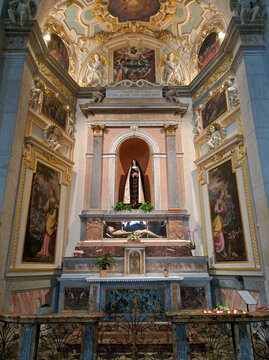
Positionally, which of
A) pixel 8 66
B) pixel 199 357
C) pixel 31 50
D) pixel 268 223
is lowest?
pixel 199 357

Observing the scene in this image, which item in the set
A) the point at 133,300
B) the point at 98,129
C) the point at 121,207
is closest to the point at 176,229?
the point at 121,207

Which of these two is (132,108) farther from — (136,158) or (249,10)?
(249,10)

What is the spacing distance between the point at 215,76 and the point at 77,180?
6.91 m

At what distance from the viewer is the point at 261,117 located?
746cm

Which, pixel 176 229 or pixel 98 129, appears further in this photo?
pixel 98 129

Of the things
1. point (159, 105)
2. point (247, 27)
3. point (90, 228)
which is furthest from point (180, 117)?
point (90, 228)

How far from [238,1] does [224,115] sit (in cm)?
351

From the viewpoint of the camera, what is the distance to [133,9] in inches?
501

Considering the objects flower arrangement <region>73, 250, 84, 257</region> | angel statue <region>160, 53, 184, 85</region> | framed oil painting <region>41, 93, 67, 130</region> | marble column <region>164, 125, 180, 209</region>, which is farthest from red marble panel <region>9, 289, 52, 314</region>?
angel statue <region>160, 53, 184, 85</region>

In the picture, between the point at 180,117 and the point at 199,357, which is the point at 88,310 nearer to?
the point at 199,357

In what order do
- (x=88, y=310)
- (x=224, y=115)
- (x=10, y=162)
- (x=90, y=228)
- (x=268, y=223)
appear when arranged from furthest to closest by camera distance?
1. (x=90, y=228)
2. (x=224, y=115)
3. (x=88, y=310)
4. (x=10, y=162)
5. (x=268, y=223)

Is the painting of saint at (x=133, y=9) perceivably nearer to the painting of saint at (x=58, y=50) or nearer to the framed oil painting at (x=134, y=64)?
the framed oil painting at (x=134, y=64)

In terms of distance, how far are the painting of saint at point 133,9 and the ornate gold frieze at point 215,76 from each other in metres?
4.37

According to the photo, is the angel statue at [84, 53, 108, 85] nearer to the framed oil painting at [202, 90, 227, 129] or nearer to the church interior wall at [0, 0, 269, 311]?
the church interior wall at [0, 0, 269, 311]
